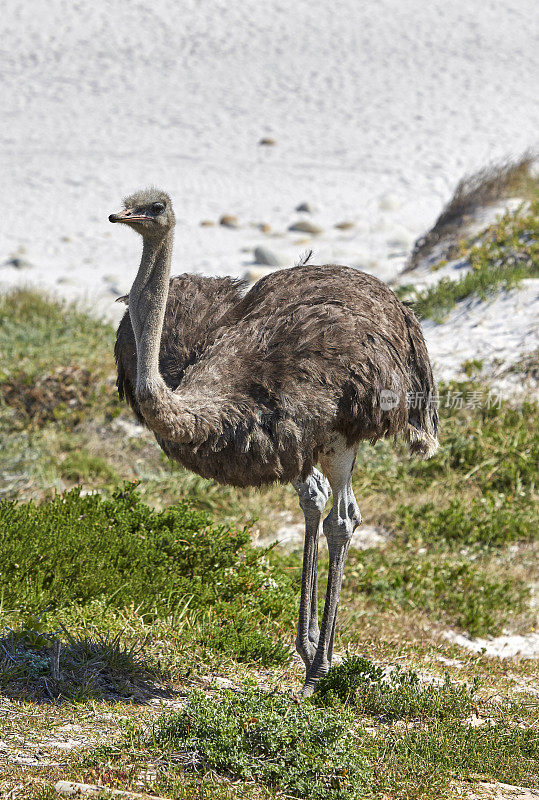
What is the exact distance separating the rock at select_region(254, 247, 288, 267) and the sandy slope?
0.36m

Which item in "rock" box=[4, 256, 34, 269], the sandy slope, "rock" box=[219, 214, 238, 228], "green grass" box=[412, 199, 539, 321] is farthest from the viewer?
"rock" box=[219, 214, 238, 228]

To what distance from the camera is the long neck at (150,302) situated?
11.4 feet

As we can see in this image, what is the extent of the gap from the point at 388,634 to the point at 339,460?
1481 mm

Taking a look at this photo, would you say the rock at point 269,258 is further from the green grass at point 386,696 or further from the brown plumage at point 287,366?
the green grass at point 386,696

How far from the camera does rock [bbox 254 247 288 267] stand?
13195 mm

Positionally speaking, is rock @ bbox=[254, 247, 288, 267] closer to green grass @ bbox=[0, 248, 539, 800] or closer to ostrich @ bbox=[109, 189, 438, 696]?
green grass @ bbox=[0, 248, 539, 800]

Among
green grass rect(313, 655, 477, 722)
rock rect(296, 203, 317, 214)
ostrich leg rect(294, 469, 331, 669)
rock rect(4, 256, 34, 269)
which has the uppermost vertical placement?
rock rect(296, 203, 317, 214)

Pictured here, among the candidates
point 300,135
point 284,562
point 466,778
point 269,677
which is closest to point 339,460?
point 269,677

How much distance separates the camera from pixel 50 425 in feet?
25.9

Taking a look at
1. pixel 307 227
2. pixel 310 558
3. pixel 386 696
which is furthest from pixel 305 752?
pixel 307 227

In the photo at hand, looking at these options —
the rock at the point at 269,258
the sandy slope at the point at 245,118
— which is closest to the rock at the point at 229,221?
the sandy slope at the point at 245,118

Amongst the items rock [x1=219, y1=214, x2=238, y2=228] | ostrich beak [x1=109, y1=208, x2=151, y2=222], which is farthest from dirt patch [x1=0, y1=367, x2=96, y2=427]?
rock [x1=219, y1=214, x2=238, y2=228]

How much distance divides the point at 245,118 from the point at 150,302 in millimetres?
17635

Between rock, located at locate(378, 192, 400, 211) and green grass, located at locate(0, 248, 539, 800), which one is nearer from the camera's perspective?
green grass, located at locate(0, 248, 539, 800)
